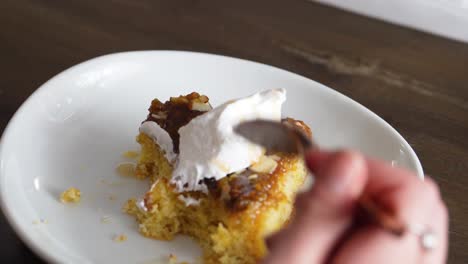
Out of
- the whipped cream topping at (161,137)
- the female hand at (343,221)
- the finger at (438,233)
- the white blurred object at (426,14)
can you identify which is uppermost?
the female hand at (343,221)

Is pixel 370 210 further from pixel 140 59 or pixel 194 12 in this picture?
pixel 194 12

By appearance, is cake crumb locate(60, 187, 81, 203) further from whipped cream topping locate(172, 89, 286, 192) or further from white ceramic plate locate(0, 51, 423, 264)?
whipped cream topping locate(172, 89, 286, 192)

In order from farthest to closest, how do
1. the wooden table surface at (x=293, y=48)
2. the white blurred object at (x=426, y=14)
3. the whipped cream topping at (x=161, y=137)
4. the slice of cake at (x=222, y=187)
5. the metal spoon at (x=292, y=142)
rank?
the white blurred object at (x=426, y=14)
the wooden table surface at (x=293, y=48)
the whipped cream topping at (x=161, y=137)
the slice of cake at (x=222, y=187)
the metal spoon at (x=292, y=142)

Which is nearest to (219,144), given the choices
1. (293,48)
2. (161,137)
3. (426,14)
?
(161,137)

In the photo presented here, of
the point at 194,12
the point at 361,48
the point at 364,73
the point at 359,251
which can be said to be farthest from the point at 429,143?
the point at 359,251

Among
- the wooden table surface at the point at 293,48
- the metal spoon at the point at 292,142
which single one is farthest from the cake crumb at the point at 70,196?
the metal spoon at the point at 292,142

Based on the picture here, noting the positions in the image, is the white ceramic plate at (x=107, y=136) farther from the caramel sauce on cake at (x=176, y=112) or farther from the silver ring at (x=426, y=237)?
the silver ring at (x=426, y=237)

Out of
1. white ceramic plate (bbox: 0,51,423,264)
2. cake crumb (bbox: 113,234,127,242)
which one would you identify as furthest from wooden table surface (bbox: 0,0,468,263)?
cake crumb (bbox: 113,234,127,242)
